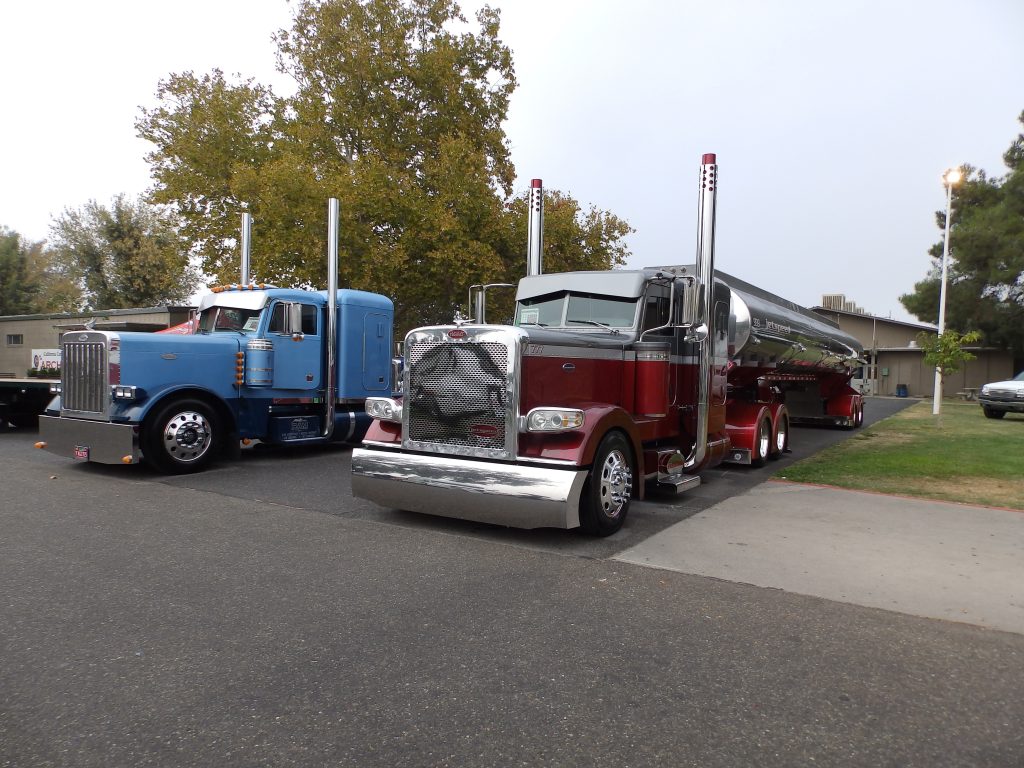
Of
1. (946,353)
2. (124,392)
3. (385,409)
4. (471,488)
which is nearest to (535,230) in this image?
(385,409)

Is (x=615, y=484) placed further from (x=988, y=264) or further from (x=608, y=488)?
(x=988, y=264)

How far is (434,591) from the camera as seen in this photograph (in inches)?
184

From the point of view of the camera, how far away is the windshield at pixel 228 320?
10398 millimetres

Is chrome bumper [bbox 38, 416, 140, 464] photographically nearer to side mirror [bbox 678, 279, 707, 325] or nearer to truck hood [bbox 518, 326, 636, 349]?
truck hood [bbox 518, 326, 636, 349]

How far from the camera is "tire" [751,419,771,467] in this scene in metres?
10.5

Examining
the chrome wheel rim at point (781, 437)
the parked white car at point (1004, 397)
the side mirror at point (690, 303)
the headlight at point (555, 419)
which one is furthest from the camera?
the parked white car at point (1004, 397)

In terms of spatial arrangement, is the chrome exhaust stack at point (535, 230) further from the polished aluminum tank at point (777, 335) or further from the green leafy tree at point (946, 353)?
the green leafy tree at point (946, 353)

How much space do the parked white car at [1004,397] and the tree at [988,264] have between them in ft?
38.8

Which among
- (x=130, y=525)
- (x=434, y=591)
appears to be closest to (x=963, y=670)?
(x=434, y=591)

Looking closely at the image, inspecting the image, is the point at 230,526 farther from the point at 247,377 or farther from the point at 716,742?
the point at 716,742

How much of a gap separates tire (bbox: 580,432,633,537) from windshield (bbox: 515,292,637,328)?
1.39 m

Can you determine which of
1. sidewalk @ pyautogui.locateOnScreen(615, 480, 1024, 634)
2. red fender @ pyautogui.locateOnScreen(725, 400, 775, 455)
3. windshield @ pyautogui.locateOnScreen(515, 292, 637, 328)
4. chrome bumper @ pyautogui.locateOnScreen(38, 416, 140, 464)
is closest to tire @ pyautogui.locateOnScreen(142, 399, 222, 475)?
chrome bumper @ pyautogui.locateOnScreen(38, 416, 140, 464)

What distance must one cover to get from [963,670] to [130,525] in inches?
242

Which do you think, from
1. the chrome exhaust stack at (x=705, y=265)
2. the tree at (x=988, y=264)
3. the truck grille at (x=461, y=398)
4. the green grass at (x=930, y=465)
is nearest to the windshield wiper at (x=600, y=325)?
the chrome exhaust stack at (x=705, y=265)
